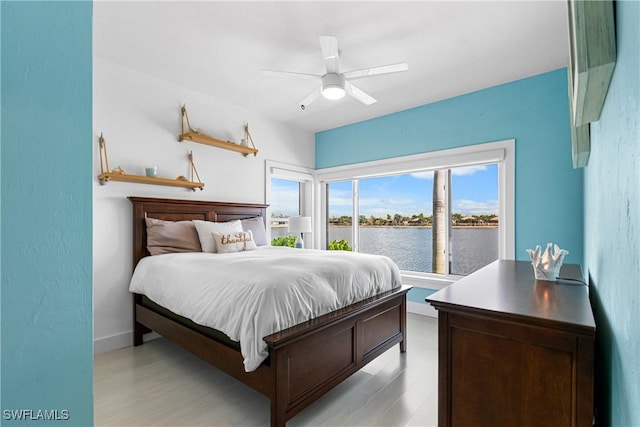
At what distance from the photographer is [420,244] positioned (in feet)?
13.8

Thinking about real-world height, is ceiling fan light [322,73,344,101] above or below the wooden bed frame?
above

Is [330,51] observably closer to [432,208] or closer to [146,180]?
[146,180]

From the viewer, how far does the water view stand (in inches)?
145

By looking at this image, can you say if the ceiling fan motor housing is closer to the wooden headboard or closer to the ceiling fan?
the ceiling fan

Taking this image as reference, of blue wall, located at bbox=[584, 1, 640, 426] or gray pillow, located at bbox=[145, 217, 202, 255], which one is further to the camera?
gray pillow, located at bbox=[145, 217, 202, 255]

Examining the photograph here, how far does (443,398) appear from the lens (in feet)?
4.03

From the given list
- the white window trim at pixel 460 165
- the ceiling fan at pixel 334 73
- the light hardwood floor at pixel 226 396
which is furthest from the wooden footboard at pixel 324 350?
the ceiling fan at pixel 334 73

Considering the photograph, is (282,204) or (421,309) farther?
(282,204)

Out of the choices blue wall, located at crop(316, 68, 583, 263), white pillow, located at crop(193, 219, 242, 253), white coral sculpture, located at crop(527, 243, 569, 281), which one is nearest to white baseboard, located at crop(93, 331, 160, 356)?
white pillow, located at crop(193, 219, 242, 253)

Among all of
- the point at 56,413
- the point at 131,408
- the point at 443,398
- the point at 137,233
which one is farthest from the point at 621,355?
the point at 137,233

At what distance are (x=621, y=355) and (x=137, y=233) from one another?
3450 millimetres

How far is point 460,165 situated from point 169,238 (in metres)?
3.39

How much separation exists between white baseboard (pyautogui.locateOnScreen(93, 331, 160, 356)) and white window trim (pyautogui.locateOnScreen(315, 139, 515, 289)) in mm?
3267

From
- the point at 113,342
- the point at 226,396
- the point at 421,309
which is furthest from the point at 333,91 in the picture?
the point at 113,342
